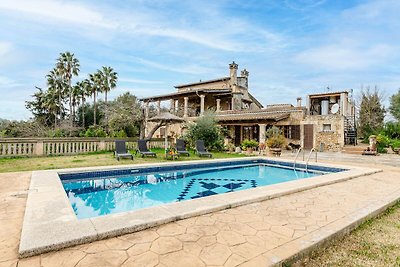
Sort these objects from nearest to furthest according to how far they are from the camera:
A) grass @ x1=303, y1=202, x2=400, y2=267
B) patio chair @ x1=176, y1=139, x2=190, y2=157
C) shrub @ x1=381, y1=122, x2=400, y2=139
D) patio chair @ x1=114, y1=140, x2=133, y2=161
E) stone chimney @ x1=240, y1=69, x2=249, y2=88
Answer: grass @ x1=303, y1=202, x2=400, y2=267
patio chair @ x1=114, y1=140, x2=133, y2=161
patio chair @ x1=176, y1=139, x2=190, y2=157
shrub @ x1=381, y1=122, x2=400, y2=139
stone chimney @ x1=240, y1=69, x2=249, y2=88

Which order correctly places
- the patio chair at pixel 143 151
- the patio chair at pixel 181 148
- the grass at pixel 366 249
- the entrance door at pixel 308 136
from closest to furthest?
the grass at pixel 366 249 < the patio chair at pixel 143 151 < the patio chair at pixel 181 148 < the entrance door at pixel 308 136

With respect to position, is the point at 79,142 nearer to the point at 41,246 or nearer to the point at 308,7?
the point at 41,246

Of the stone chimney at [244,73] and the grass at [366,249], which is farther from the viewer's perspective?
the stone chimney at [244,73]

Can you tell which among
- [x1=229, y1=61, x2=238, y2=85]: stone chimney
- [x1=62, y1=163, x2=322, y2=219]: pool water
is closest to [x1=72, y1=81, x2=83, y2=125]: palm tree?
[x1=229, y1=61, x2=238, y2=85]: stone chimney

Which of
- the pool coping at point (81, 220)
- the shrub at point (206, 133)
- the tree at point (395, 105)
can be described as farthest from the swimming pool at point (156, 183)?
the tree at point (395, 105)

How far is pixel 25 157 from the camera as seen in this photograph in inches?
486

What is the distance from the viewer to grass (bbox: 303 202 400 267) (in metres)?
2.97

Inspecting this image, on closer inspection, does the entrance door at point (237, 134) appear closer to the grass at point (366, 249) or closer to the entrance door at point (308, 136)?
the entrance door at point (308, 136)

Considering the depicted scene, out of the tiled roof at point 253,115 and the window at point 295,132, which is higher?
the tiled roof at point 253,115

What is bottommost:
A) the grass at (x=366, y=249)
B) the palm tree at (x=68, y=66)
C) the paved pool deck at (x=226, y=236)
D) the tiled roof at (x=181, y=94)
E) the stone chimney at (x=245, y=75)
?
the grass at (x=366, y=249)

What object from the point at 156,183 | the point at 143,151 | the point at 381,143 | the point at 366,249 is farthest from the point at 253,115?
the point at 366,249

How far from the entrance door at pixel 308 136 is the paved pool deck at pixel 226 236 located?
15.2 m

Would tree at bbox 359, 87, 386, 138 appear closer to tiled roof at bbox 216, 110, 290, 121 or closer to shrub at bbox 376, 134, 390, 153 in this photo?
shrub at bbox 376, 134, 390, 153

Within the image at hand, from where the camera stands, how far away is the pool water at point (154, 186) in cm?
653
